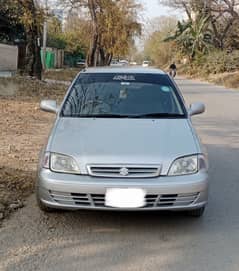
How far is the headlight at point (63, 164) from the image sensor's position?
468cm

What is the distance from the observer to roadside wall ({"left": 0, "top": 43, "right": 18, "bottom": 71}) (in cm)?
2984

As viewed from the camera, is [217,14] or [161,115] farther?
[217,14]

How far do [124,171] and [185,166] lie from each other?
622 mm

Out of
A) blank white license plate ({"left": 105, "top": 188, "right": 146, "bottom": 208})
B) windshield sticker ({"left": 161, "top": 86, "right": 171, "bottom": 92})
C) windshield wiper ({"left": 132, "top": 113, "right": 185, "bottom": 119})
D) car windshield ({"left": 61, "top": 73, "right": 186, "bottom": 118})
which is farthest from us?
windshield sticker ({"left": 161, "top": 86, "right": 171, "bottom": 92})

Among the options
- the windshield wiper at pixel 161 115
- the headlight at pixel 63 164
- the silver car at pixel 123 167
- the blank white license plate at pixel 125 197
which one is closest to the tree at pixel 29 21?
the windshield wiper at pixel 161 115

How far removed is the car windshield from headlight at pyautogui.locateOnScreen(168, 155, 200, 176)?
1.11 meters

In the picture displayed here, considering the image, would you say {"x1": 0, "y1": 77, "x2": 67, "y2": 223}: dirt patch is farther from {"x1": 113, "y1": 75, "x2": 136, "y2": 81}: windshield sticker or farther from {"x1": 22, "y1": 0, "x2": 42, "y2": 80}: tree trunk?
{"x1": 22, "y1": 0, "x2": 42, "y2": 80}: tree trunk

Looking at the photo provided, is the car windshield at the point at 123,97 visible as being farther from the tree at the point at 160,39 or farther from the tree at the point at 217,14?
the tree at the point at 160,39

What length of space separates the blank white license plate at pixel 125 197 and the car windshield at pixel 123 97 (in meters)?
1.41

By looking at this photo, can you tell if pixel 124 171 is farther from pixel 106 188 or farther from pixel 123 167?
pixel 106 188

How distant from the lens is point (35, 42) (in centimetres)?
2353

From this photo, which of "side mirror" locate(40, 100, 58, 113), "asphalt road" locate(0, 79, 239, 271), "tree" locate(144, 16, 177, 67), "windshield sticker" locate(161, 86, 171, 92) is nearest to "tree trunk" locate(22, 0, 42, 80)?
"side mirror" locate(40, 100, 58, 113)

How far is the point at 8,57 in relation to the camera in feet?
101

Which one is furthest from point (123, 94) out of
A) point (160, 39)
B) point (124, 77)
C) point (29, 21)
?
point (160, 39)
